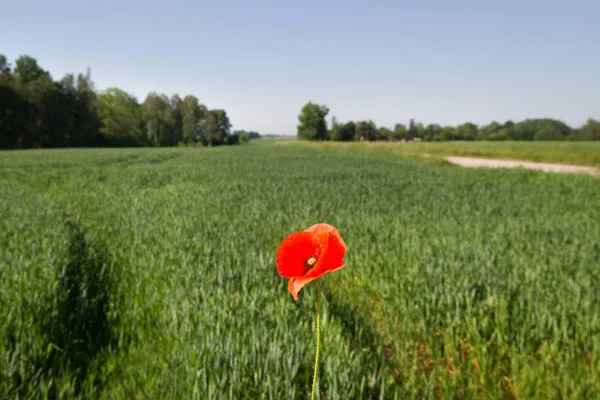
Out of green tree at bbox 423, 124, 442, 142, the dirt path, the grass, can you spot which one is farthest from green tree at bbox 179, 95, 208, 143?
the dirt path

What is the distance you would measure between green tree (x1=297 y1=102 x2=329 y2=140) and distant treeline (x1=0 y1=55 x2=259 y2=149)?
33.7 m

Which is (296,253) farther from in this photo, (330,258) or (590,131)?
(590,131)

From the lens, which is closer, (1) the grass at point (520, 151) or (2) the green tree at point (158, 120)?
(1) the grass at point (520, 151)

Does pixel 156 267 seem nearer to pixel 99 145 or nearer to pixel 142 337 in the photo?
pixel 142 337

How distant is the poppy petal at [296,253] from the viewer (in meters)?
0.39

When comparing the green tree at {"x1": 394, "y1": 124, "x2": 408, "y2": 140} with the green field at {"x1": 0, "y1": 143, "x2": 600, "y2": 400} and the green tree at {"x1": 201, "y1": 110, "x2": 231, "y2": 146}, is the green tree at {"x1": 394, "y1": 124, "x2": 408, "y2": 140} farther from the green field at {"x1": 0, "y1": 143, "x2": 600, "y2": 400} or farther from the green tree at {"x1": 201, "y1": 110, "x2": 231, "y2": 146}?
the green field at {"x1": 0, "y1": 143, "x2": 600, "y2": 400}

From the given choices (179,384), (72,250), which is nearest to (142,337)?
(179,384)

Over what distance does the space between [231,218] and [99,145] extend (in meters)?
71.3

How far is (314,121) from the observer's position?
101 meters

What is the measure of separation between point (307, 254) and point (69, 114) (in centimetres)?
7249

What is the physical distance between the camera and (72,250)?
491 centimetres

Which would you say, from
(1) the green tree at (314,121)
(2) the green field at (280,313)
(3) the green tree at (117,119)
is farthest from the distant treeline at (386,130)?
(2) the green field at (280,313)

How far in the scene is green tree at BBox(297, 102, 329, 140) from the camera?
101125 mm

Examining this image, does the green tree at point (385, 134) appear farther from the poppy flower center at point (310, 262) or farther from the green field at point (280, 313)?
the poppy flower center at point (310, 262)
